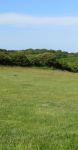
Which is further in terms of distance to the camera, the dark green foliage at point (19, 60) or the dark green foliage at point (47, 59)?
the dark green foliage at point (47, 59)

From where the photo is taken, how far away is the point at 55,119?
5.43 meters

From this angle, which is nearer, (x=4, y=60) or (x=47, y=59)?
(x=4, y=60)

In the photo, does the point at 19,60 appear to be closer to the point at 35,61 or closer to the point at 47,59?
the point at 35,61

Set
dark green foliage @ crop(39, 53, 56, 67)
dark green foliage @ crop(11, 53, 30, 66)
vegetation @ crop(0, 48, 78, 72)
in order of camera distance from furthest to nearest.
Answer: dark green foliage @ crop(39, 53, 56, 67), dark green foliage @ crop(11, 53, 30, 66), vegetation @ crop(0, 48, 78, 72)

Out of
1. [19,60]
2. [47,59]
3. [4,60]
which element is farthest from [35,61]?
[4,60]

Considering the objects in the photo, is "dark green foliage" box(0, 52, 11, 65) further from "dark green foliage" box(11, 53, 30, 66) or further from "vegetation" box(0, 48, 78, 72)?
"dark green foliage" box(11, 53, 30, 66)

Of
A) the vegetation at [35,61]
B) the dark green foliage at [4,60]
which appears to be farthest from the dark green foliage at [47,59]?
the dark green foliage at [4,60]

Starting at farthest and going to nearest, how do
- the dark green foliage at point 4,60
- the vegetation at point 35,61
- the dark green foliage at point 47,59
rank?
the dark green foliage at point 47,59
the vegetation at point 35,61
the dark green foliage at point 4,60

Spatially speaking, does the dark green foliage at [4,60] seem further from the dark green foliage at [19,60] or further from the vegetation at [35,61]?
the dark green foliage at [19,60]

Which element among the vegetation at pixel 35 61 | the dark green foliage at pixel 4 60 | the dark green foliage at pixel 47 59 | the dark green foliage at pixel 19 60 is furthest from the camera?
the dark green foliage at pixel 47 59

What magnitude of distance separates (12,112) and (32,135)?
205 centimetres

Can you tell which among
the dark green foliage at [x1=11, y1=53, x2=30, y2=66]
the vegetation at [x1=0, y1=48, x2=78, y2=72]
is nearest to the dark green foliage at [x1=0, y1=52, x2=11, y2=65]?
the vegetation at [x1=0, y1=48, x2=78, y2=72]

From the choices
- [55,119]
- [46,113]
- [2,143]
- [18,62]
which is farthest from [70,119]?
[18,62]

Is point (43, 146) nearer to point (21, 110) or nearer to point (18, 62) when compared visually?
point (21, 110)
